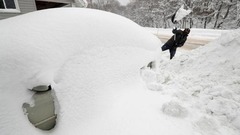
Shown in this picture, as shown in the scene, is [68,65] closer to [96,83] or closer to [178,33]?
[96,83]

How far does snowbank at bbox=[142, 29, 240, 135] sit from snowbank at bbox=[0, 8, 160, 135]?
71 centimetres

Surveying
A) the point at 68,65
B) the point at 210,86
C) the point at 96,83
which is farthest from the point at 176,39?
the point at 68,65

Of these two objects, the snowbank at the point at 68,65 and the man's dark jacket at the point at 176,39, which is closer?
the snowbank at the point at 68,65

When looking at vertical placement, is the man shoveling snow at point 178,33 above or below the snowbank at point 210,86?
above

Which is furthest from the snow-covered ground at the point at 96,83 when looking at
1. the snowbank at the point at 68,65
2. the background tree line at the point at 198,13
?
the background tree line at the point at 198,13

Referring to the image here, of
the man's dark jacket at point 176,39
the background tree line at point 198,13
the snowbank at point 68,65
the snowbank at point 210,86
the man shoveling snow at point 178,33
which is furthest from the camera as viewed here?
the background tree line at point 198,13

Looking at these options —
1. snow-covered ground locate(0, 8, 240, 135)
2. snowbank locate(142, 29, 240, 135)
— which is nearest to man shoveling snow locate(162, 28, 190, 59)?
snowbank locate(142, 29, 240, 135)

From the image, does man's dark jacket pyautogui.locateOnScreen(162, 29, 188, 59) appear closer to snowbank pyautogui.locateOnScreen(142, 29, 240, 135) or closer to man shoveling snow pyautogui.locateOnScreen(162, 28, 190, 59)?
man shoveling snow pyautogui.locateOnScreen(162, 28, 190, 59)

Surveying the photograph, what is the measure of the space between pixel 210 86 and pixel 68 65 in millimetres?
2552

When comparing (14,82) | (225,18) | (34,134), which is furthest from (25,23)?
(225,18)

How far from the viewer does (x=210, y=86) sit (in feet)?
9.45

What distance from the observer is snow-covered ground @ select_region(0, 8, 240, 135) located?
1464mm

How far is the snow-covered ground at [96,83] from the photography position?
4.80 feet

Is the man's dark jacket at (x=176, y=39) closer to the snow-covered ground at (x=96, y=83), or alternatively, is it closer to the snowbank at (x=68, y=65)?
the snow-covered ground at (x=96, y=83)
